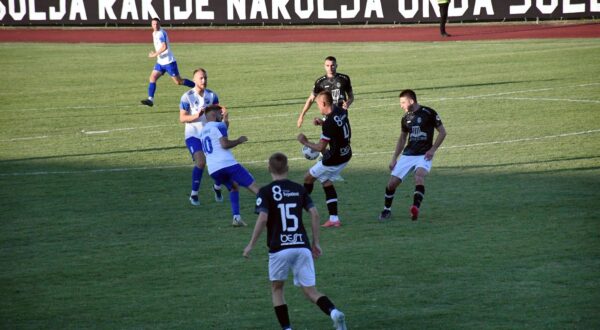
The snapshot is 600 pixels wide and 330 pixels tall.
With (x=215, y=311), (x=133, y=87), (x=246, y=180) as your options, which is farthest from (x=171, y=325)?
(x=133, y=87)

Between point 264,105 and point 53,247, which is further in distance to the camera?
point 264,105

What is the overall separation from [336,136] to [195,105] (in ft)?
11.3

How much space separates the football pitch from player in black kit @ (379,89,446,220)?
459 mm

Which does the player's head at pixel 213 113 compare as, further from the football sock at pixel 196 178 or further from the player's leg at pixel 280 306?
the player's leg at pixel 280 306

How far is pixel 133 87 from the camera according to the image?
34125mm

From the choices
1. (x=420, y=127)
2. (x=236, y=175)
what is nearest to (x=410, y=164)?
(x=420, y=127)

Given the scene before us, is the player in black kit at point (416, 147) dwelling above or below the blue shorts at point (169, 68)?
below

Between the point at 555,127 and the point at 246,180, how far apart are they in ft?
36.4

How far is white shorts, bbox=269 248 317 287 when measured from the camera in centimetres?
982

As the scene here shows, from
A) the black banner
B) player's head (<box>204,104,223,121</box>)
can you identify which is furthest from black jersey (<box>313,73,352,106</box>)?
the black banner

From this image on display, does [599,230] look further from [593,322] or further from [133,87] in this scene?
[133,87]

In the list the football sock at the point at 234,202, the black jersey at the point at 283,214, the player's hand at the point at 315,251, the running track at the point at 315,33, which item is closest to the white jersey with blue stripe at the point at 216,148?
the football sock at the point at 234,202

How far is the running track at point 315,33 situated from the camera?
145 ft

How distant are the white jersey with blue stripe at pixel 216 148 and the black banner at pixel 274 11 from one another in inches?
1334
